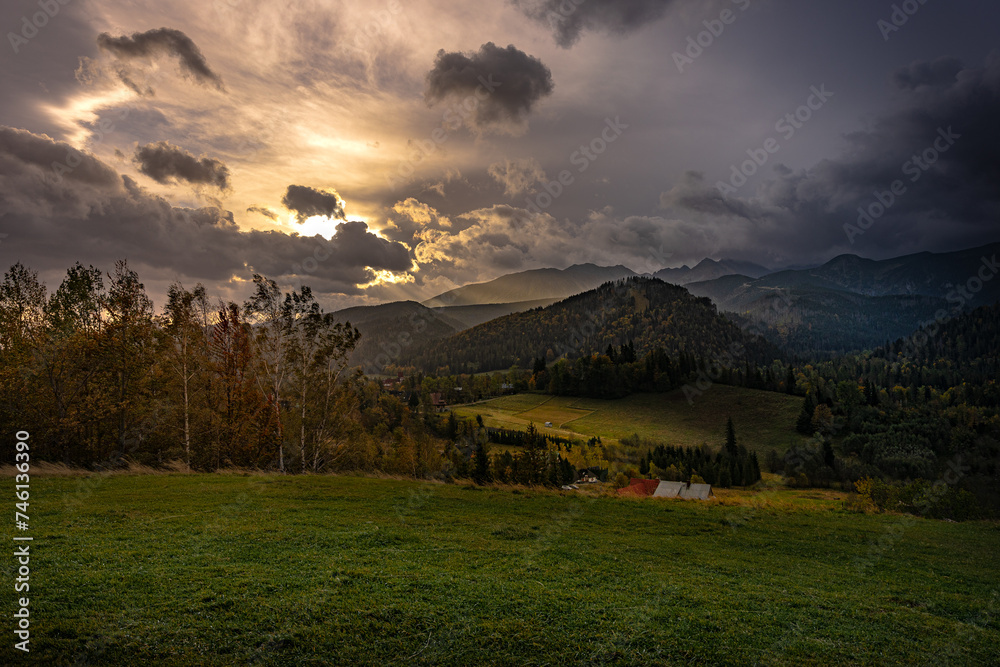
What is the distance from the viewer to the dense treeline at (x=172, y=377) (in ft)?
81.8

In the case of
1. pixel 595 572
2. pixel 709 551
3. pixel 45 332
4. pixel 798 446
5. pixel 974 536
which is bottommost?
pixel 798 446

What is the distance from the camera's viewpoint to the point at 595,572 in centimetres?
1134

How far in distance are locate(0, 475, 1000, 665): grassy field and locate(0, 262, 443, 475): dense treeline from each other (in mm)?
9017

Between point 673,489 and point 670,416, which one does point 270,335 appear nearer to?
point 673,489

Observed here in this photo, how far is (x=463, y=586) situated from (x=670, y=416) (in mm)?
130853

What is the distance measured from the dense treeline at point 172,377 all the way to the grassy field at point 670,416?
8674cm

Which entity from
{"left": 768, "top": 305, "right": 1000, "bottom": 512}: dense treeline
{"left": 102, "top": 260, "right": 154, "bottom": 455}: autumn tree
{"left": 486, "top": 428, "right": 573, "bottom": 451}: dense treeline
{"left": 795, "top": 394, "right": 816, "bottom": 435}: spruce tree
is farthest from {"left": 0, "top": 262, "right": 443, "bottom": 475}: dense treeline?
{"left": 795, "top": 394, "right": 816, "bottom": 435}: spruce tree

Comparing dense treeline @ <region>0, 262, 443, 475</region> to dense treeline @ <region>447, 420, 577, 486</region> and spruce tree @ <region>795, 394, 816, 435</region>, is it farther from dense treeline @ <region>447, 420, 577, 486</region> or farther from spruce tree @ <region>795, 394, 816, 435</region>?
spruce tree @ <region>795, 394, 816, 435</region>

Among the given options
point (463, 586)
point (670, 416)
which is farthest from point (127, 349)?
point (670, 416)

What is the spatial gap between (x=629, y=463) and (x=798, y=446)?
4132 centimetres

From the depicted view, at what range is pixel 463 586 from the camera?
31.0 feet

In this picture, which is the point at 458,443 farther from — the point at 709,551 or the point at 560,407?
the point at 709,551

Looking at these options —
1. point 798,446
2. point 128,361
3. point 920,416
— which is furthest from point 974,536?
point 920,416

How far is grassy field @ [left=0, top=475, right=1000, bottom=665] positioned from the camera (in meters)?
6.86
